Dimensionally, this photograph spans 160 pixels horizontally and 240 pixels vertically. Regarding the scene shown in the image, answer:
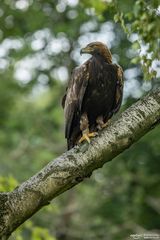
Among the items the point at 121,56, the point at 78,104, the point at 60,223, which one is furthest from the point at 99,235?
the point at 78,104

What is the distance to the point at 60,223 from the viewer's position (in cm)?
1745

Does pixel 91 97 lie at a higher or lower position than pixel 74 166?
higher

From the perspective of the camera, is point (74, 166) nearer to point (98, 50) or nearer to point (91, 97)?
point (91, 97)

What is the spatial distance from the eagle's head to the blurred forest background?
4.10 meters

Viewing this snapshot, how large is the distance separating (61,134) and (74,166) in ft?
50.7

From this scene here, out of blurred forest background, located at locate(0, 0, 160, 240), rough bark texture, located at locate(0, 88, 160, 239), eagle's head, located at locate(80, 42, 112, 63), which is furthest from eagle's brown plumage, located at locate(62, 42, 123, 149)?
blurred forest background, located at locate(0, 0, 160, 240)

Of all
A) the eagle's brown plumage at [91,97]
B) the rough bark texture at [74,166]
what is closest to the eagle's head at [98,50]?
the eagle's brown plumage at [91,97]

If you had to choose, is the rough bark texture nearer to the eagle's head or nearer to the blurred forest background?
the eagle's head

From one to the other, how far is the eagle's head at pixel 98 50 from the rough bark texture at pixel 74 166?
2.95 metres

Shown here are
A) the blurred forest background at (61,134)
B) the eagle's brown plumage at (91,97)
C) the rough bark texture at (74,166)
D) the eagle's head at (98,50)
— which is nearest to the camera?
the rough bark texture at (74,166)

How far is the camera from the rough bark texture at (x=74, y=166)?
14.7ft

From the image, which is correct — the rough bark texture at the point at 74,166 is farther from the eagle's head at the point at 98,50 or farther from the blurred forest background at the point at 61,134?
the blurred forest background at the point at 61,134

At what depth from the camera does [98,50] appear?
784 cm

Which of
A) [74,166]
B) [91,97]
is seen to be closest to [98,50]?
[91,97]
